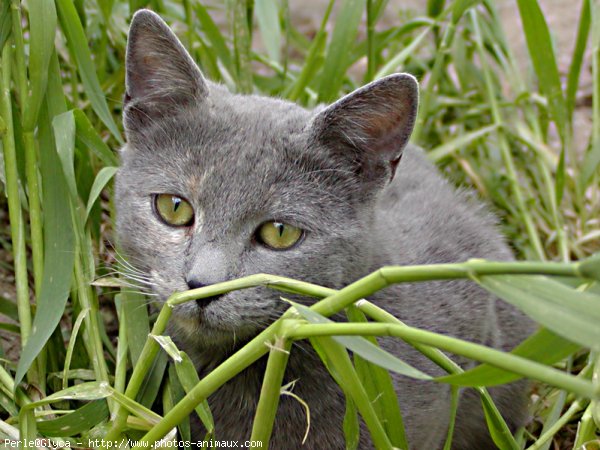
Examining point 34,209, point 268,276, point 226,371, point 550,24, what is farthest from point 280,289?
point 550,24

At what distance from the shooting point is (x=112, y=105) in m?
2.58

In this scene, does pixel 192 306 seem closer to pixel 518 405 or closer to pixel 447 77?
pixel 518 405

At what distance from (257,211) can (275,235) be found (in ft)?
0.21

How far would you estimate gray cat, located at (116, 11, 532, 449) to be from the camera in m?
1.63

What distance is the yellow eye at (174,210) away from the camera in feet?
5.58

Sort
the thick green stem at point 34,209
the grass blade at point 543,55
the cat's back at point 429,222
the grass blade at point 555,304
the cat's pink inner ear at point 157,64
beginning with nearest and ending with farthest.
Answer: the grass blade at point 555,304 < the cat's pink inner ear at point 157,64 < the thick green stem at point 34,209 < the cat's back at point 429,222 < the grass blade at point 543,55

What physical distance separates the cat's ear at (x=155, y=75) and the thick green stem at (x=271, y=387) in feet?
2.57

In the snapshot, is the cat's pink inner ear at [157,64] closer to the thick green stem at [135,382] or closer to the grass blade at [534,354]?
the thick green stem at [135,382]

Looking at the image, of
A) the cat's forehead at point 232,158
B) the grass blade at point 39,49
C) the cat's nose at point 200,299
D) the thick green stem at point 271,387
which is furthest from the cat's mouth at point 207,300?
the grass blade at point 39,49

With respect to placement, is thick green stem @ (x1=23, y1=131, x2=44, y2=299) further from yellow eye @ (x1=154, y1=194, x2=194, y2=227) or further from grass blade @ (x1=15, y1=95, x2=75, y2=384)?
yellow eye @ (x1=154, y1=194, x2=194, y2=227)

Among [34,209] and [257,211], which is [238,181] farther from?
[34,209]

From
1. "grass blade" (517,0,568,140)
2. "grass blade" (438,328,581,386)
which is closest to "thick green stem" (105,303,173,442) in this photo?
"grass blade" (438,328,581,386)

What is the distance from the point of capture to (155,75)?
6.09ft

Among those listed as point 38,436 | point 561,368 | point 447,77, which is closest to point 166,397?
point 38,436
